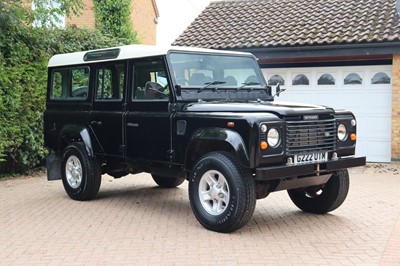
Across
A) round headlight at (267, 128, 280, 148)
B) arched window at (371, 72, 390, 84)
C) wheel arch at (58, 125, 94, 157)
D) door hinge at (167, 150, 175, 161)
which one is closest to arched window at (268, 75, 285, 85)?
arched window at (371, 72, 390, 84)

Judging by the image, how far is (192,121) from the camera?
20.9 feet

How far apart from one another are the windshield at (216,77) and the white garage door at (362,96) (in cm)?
587

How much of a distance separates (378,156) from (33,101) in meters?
8.07

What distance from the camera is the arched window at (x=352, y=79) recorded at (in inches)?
503

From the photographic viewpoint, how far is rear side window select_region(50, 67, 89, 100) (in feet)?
27.0

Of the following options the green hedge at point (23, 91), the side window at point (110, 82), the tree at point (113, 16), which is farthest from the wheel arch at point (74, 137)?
the tree at point (113, 16)

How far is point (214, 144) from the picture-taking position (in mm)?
6340

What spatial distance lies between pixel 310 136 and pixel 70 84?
4.27 m

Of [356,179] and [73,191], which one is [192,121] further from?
[356,179]

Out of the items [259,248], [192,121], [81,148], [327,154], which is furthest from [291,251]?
[81,148]

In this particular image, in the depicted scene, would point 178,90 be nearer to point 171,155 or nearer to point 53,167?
point 171,155

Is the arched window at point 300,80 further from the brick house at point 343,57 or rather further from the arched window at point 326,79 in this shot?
the arched window at point 326,79

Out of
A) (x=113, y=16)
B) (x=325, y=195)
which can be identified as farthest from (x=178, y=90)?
(x=113, y=16)

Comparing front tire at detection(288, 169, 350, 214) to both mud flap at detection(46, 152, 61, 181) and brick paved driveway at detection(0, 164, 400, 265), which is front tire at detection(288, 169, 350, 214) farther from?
mud flap at detection(46, 152, 61, 181)
